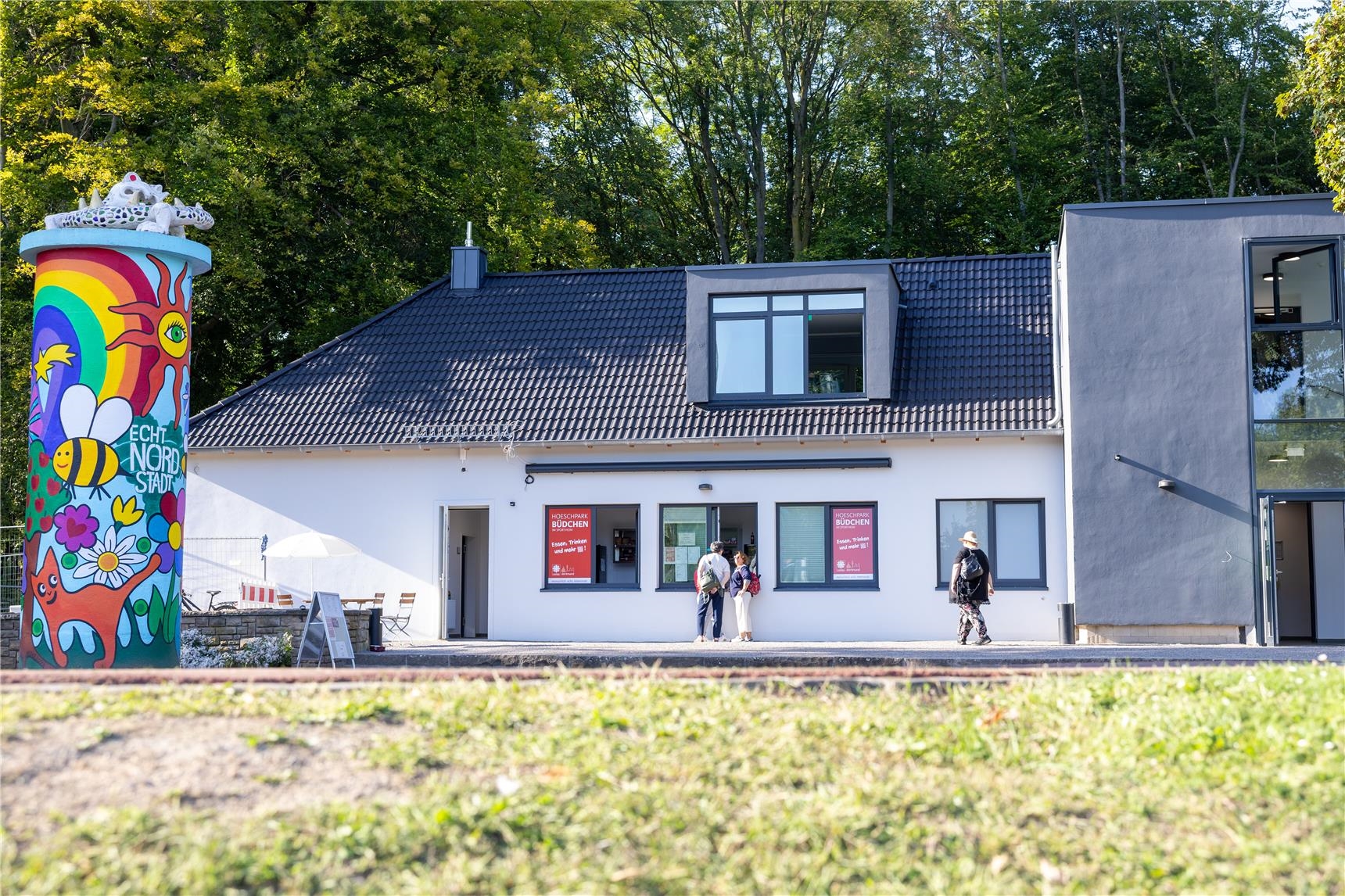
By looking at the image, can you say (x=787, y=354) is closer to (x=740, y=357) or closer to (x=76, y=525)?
(x=740, y=357)

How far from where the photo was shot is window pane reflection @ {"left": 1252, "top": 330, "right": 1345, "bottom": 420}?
19.2m

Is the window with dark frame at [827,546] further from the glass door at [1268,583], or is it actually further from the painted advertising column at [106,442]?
the painted advertising column at [106,442]

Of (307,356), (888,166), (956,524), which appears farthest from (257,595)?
(888,166)

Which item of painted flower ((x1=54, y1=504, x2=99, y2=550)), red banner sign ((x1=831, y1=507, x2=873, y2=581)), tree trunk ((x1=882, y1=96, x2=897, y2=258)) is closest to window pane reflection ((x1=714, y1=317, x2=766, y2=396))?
red banner sign ((x1=831, y1=507, x2=873, y2=581))

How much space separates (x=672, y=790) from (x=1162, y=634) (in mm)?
14422

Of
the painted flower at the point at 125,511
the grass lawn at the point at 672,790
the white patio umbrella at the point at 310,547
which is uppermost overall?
the painted flower at the point at 125,511

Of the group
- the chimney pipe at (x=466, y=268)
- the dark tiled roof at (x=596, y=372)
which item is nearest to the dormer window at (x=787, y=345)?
the dark tiled roof at (x=596, y=372)

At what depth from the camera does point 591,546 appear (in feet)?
71.6

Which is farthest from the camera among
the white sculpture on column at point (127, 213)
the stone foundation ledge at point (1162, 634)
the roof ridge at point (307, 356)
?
the roof ridge at point (307, 356)

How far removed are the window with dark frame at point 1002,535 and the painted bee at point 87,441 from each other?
1190cm

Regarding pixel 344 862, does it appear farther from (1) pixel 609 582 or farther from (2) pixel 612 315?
(2) pixel 612 315

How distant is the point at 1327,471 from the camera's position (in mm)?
19109

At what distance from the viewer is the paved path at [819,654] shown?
1380 cm

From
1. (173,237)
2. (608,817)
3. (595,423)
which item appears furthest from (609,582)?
(608,817)
